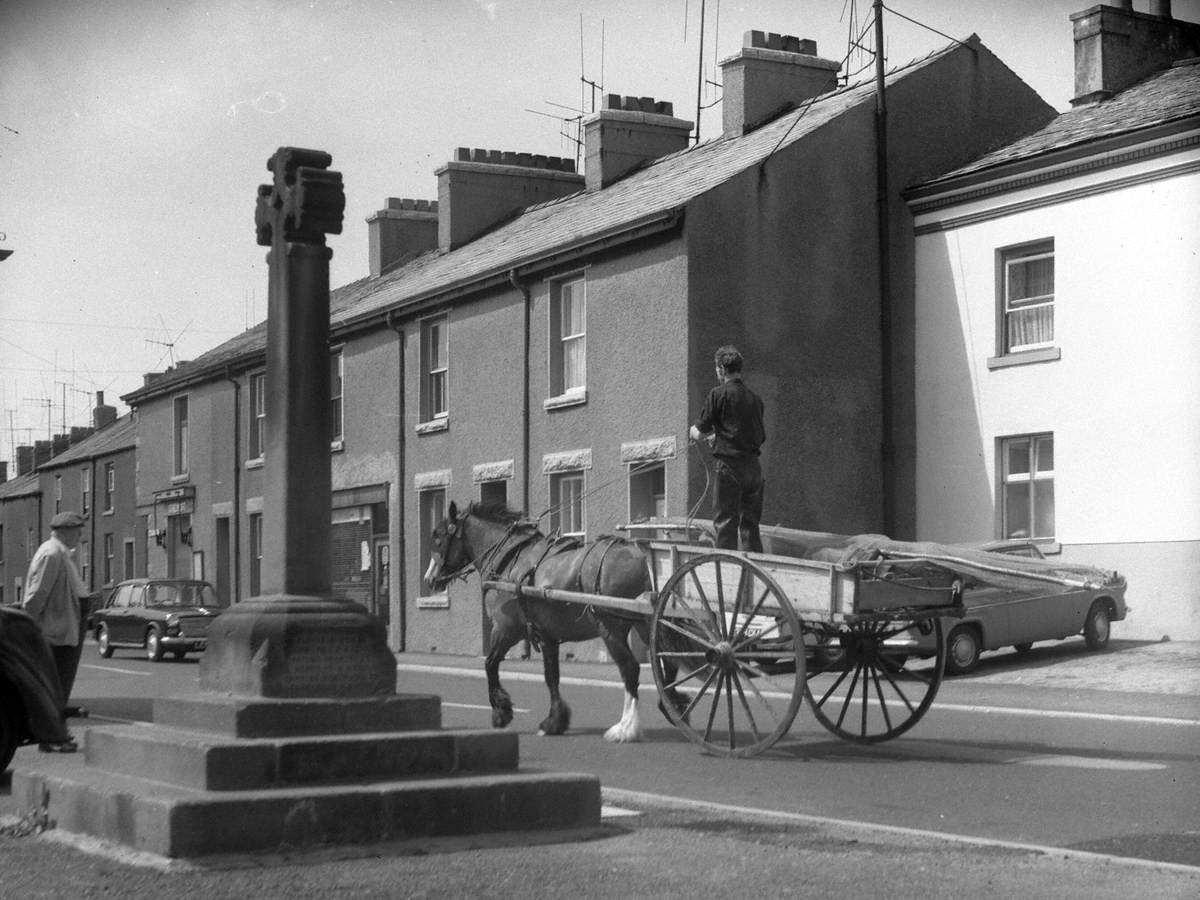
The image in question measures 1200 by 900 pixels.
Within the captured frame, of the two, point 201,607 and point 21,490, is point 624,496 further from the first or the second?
point 21,490

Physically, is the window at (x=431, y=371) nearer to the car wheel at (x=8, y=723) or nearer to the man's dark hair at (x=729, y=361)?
the man's dark hair at (x=729, y=361)

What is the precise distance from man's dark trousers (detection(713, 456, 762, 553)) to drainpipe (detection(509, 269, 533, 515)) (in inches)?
607

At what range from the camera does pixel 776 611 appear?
1216 cm

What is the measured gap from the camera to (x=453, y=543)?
52.9 ft

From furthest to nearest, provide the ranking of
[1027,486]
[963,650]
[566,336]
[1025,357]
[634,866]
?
[566,336]
[1027,486]
[1025,357]
[963,650]
[634,866]

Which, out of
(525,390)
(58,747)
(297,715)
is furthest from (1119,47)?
(297,715)

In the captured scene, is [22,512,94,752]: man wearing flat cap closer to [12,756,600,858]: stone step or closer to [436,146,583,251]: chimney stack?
[12,756,600,858]: stone step

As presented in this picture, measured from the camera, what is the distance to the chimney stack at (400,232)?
3925 centimetres

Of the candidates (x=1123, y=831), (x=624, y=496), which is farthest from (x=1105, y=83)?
(x=1123, y=831)

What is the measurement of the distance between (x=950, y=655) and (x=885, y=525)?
632 centimetres

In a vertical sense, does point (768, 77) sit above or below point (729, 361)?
above

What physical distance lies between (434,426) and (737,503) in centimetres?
1855

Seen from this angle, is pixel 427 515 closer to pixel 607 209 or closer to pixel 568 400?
pixel 568 400

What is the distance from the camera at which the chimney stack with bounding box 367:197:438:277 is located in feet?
129
